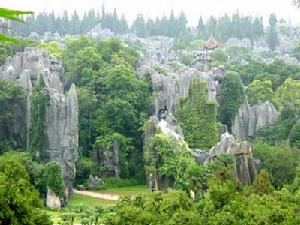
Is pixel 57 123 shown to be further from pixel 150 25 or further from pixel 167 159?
pixel 150 25

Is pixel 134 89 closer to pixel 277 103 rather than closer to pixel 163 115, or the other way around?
pixel 163 115

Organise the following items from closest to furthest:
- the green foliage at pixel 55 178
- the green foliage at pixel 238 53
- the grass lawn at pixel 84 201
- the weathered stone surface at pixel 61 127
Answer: the green foliage at pixel 55 178
the grass lawn at pixel 84 201
the weathered stone surface at pixel 61 127
the green foliage at pixel 238 53

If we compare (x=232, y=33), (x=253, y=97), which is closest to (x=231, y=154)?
(x=253, y=97)

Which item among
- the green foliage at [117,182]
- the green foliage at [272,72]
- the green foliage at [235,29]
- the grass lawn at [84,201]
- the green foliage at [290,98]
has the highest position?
the green foliage at [235,29]

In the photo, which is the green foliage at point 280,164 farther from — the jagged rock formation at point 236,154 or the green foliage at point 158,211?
the green foliage at point 158,211

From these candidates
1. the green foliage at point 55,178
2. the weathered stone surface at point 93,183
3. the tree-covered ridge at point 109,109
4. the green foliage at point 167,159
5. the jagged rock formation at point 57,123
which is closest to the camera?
the green foliage at point 55,178

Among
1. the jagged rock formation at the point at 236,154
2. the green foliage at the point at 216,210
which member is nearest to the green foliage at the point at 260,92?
the jagged rock formation at the point at 236,154

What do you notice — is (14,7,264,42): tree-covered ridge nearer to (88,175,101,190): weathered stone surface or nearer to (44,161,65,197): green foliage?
(88,175,101,190): weathered stone surface
